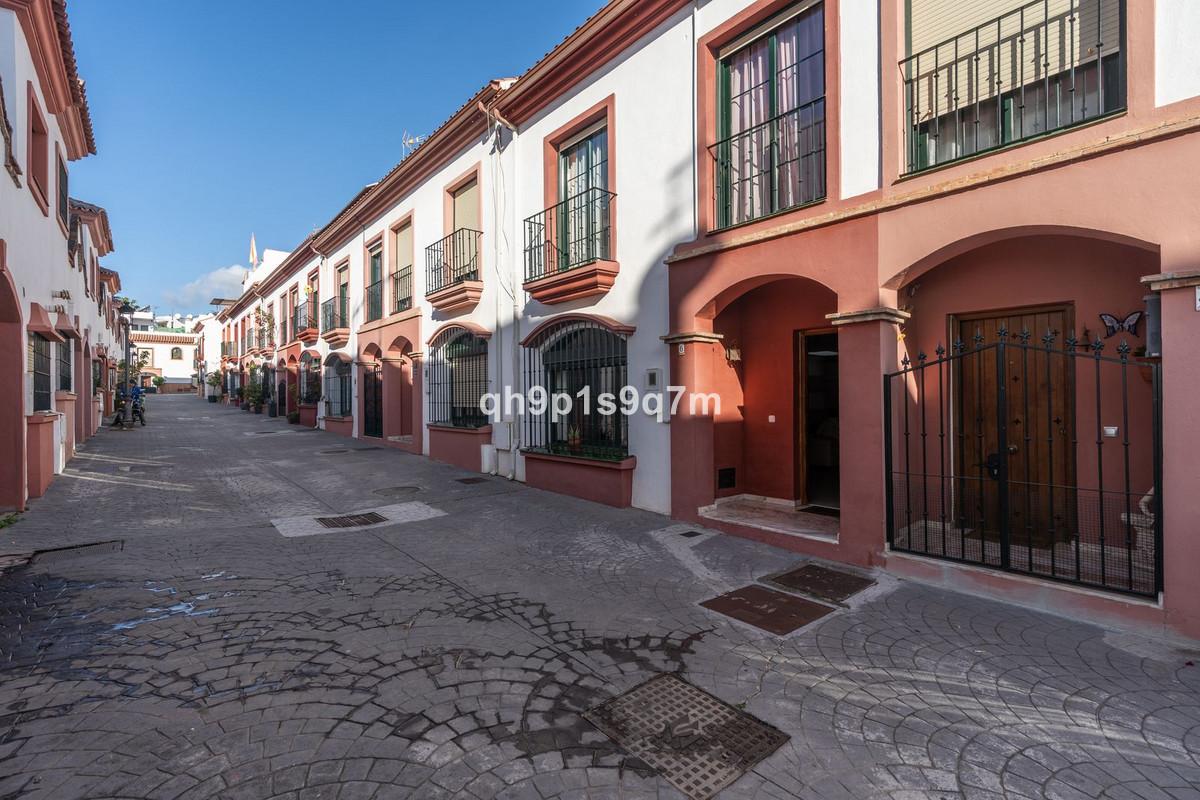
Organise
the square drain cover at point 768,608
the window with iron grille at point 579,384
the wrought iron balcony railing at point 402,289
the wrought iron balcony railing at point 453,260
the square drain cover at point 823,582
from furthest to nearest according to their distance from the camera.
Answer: the wrought iron balcony railing at point 402,289 → the wrought iron balcony railing at point 453,260 → the window with iron grille at point 579,384 → the square drain cover at point 823,582 → the square drain cover at point 768,608

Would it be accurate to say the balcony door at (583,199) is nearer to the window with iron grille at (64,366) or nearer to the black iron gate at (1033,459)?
the black iron gate at (1033,459)

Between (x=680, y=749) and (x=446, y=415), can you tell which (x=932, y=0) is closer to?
(x=680, y=749)

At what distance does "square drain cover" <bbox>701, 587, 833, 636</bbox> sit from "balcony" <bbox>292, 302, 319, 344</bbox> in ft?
61.9

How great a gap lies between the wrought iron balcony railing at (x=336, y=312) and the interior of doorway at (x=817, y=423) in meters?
14.6

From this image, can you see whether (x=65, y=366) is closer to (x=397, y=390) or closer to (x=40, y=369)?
(x=40, y=369)

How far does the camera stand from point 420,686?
3186mm

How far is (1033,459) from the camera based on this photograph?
5.43 metres

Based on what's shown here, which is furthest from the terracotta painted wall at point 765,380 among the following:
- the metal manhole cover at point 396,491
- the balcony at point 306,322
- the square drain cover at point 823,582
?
the balcony at point 306,322

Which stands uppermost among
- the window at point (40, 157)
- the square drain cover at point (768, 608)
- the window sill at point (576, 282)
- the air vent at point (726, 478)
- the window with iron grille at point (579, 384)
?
the window at point (40, 157)

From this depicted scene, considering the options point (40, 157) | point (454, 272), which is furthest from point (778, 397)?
point (40, 157)

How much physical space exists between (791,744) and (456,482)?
7936mm

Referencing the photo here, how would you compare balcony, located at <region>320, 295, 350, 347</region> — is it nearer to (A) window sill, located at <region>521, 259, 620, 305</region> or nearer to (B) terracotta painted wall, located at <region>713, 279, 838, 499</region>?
(A) window sill, located at <region>521, 259, 620, 305</region>

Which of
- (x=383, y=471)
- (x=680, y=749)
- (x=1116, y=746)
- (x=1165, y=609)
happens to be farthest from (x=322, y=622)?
(x=383, y=471)

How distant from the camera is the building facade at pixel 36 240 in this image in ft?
22.4
